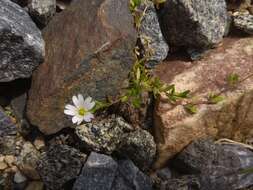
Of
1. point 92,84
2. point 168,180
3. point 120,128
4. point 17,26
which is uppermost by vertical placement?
point 17,26

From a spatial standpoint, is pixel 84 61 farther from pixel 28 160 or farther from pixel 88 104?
pixel 28 160

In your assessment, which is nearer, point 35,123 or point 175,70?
point 35,123

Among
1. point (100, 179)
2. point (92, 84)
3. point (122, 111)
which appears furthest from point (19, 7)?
point (100, 179)

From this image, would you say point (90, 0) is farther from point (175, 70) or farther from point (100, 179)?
point (100, 179)

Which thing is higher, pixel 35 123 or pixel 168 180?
pixel 35 123

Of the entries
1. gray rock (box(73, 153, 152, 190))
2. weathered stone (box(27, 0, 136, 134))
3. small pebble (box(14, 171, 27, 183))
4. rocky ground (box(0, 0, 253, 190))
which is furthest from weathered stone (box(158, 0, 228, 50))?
small pebble (box(14, 171, 27, 183))

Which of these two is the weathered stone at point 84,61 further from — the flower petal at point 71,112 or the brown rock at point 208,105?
the brown rock at point 208,105

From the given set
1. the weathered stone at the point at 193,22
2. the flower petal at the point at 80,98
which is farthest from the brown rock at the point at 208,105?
the flower petal at the point at 80,98

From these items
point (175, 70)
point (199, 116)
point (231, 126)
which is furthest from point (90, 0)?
point (231, 126)
